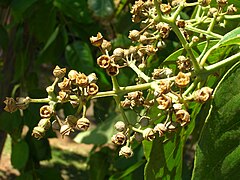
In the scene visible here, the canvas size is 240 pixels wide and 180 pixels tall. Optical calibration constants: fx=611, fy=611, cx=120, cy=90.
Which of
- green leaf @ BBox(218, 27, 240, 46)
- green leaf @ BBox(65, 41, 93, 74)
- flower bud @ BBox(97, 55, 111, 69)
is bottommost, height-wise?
flower bud @ BBox(97, 55, 111, 69)

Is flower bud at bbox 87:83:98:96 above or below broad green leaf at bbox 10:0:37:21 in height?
below

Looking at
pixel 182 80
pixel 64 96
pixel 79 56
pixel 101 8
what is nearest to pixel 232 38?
pixel 182 80

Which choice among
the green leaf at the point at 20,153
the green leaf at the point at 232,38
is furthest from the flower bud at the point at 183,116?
the green leaf at the point at 20,153

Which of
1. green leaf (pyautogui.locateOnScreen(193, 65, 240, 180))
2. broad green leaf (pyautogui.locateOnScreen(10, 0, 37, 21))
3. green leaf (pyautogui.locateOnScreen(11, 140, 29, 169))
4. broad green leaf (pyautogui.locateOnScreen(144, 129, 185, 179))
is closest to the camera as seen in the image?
green leaf (pyautogui.locateOnScreen(193, 65, 240, 180))

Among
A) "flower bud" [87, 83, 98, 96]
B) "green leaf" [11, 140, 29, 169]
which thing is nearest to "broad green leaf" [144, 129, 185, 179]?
"flower bud" [87, 83, 98, 96]

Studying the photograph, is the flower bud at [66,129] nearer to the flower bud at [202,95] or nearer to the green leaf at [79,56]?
the flower bud at [202,95]

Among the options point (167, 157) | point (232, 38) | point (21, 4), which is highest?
point (21, 4)

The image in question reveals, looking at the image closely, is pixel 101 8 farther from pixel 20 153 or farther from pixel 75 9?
pixel 20 153

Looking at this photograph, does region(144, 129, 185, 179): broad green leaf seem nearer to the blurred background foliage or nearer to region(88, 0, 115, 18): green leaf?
the blurred background foliage
